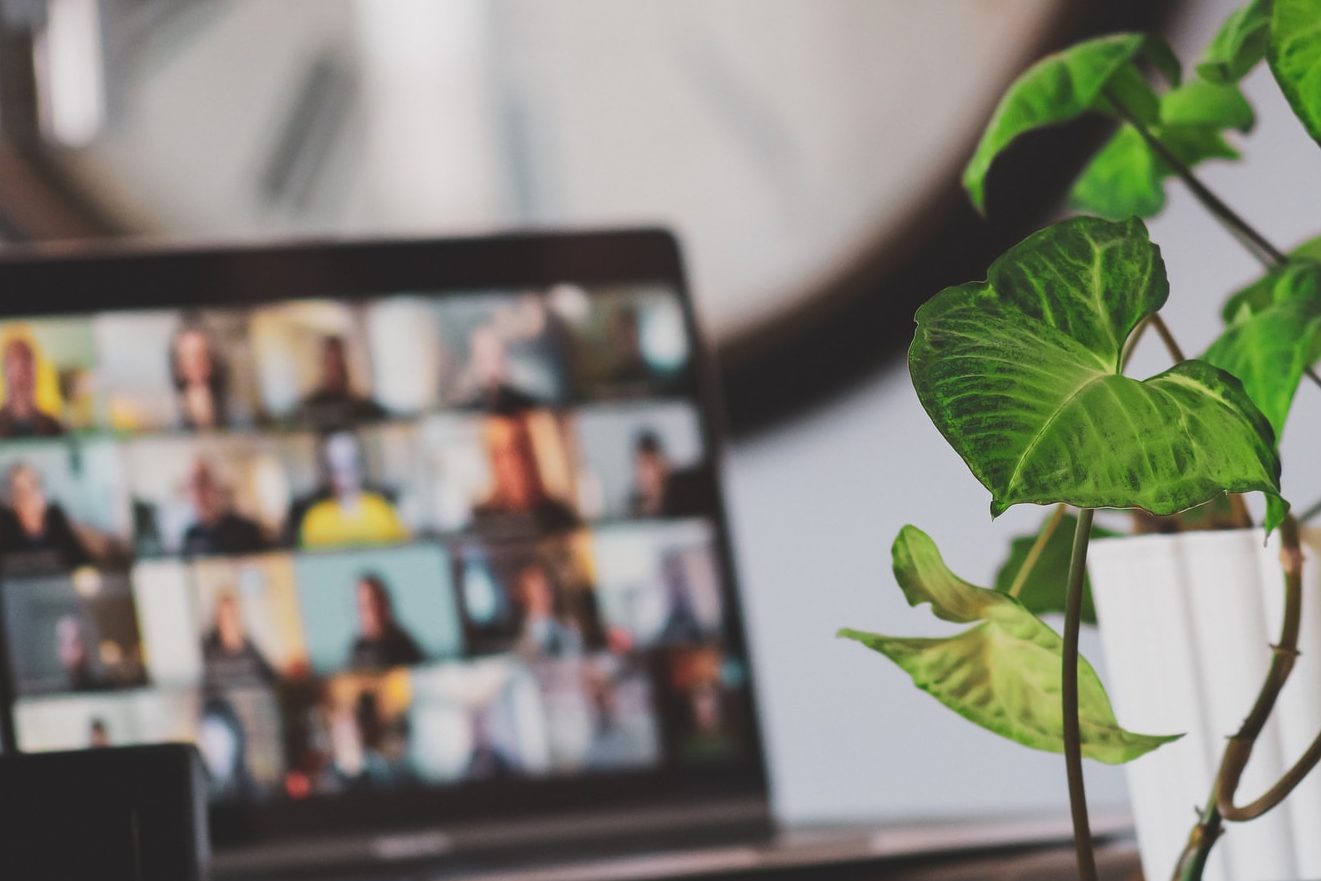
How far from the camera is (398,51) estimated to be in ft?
3.06

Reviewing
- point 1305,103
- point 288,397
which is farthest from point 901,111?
point 1305,103

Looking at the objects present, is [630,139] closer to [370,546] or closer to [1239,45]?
[370,546]

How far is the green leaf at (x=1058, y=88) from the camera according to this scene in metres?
0.36

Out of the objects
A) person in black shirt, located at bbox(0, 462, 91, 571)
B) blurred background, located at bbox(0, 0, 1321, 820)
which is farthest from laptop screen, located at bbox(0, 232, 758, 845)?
blurred background, located at bbox(0, 0, 1321, 820)

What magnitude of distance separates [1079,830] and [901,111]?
2.24 ft

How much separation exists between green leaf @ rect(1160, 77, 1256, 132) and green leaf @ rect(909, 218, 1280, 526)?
20 centimetres

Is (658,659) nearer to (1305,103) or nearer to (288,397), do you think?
(288,397)

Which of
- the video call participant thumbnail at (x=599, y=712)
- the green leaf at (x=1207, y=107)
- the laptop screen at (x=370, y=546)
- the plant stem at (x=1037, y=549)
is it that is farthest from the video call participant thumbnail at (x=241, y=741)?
the green leaf at (x=1207, y=107)

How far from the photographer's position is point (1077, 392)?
24cm

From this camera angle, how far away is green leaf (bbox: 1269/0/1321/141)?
279mm

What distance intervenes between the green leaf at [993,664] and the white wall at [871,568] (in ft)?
1.66

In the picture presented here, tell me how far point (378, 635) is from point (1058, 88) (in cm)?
39

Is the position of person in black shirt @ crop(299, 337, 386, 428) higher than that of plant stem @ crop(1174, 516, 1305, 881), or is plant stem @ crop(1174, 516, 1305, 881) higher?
person in black shirt @ crop(299, 337, 386, 428)

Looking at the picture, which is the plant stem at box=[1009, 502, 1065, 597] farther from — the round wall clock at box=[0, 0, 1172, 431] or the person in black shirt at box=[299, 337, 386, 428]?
the round wall clock at box=[0, 0, 1172, 431]
